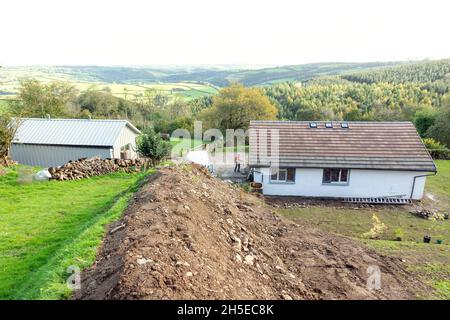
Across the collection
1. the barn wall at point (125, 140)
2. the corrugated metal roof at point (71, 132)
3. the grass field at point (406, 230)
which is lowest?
the grass field at point (406, 230)

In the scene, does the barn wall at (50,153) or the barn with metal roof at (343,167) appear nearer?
the barn with metal roof at (343,167)

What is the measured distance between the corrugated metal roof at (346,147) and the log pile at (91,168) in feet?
22.8

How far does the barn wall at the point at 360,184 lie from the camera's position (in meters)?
15.7

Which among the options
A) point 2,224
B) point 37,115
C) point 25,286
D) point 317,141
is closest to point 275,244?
point 25,286

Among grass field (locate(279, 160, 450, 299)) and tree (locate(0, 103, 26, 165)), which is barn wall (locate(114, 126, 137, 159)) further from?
grass field (locate(279, 160, 450, 299))

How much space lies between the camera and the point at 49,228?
8797 millimetres

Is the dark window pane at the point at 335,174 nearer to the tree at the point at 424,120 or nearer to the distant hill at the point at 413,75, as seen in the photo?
the tree at the point at 424,120

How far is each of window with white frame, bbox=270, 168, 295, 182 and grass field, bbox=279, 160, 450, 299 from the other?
8.07ft

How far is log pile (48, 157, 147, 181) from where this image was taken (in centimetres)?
1427

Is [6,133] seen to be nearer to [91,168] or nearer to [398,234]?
[91,168]

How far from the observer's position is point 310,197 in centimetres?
1588

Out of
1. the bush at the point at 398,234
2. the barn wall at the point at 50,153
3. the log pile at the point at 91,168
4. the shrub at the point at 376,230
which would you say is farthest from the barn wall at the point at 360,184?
the barn wall at the point at 50,153
